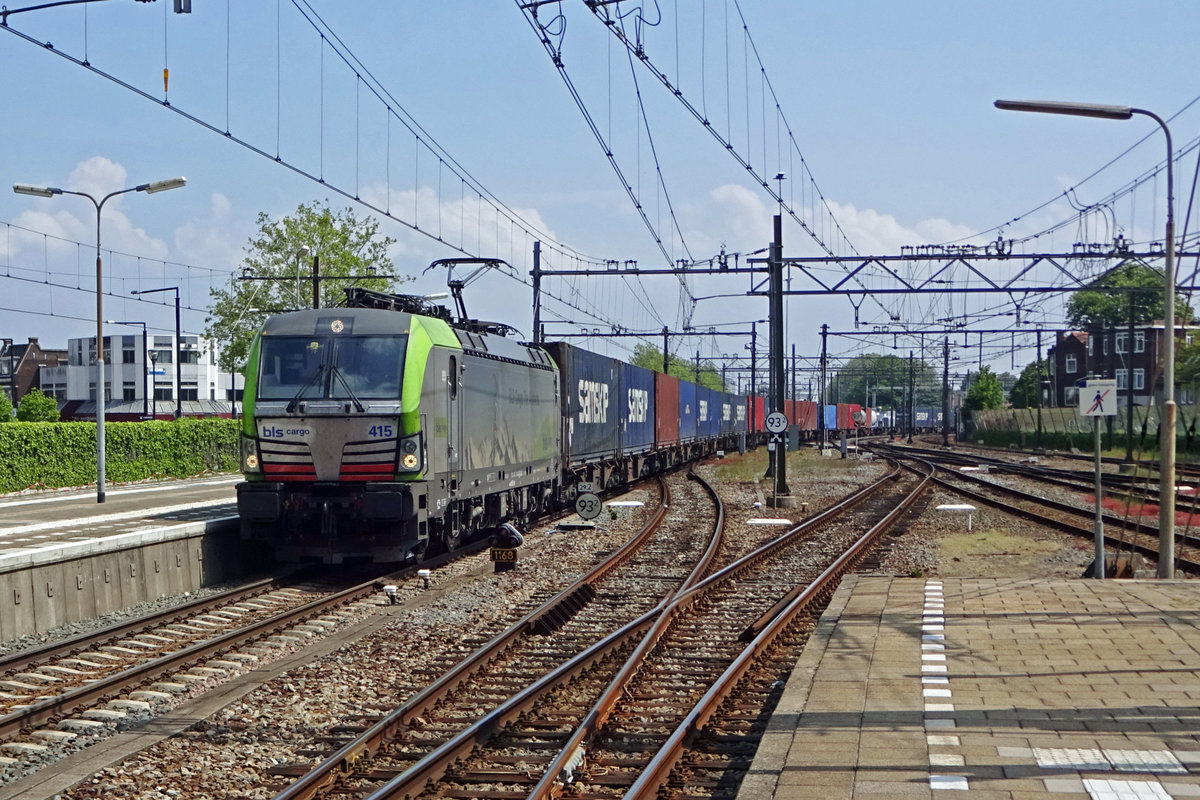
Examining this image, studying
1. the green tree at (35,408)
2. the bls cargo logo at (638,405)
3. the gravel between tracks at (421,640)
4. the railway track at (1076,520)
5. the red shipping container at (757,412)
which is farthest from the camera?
the red shipping container at (757,412)

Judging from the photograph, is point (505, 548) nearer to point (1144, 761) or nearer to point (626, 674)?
point (626, 674)

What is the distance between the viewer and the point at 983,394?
9869cm

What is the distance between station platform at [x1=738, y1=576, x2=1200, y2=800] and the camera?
590 cm

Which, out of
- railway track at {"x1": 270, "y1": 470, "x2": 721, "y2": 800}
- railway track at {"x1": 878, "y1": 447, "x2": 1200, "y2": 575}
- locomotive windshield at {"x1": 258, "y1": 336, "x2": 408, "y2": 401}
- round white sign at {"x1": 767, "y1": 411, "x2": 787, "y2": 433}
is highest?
locomotive windshield at {"x1": 258, "y1": 336, "x2": 408, "y2": 401}

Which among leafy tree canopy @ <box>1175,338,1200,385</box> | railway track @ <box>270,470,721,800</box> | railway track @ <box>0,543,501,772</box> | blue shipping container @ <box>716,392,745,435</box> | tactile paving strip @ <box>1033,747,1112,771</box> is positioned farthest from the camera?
blue shipping container @ <box>716,392,745,435</box>

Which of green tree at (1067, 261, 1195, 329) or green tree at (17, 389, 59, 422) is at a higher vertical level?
green tree at (1067, 261, 1195, 329)

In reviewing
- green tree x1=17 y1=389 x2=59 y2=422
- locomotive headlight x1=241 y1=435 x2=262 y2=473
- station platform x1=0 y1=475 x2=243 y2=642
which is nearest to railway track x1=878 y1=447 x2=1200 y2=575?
locomotive headlight x1=241 y1=435 x2=262 y2=473

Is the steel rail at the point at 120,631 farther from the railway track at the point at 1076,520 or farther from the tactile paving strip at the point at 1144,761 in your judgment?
the railway track at the point at 1076,520

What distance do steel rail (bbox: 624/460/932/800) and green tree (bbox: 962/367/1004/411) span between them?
271 ft

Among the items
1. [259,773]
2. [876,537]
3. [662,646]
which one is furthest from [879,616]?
[876,537]

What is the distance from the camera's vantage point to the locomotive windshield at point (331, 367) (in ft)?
48.7

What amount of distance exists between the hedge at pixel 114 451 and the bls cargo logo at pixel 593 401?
458 inches

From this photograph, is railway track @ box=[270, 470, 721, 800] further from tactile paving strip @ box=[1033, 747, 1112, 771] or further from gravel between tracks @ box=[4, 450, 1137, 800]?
tactile paving strip @ box=[1033, 747, 1112, 771]

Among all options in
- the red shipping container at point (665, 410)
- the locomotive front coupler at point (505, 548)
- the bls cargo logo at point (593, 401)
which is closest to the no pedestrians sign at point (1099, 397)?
the locomotive front coupler at point (505, 548)
